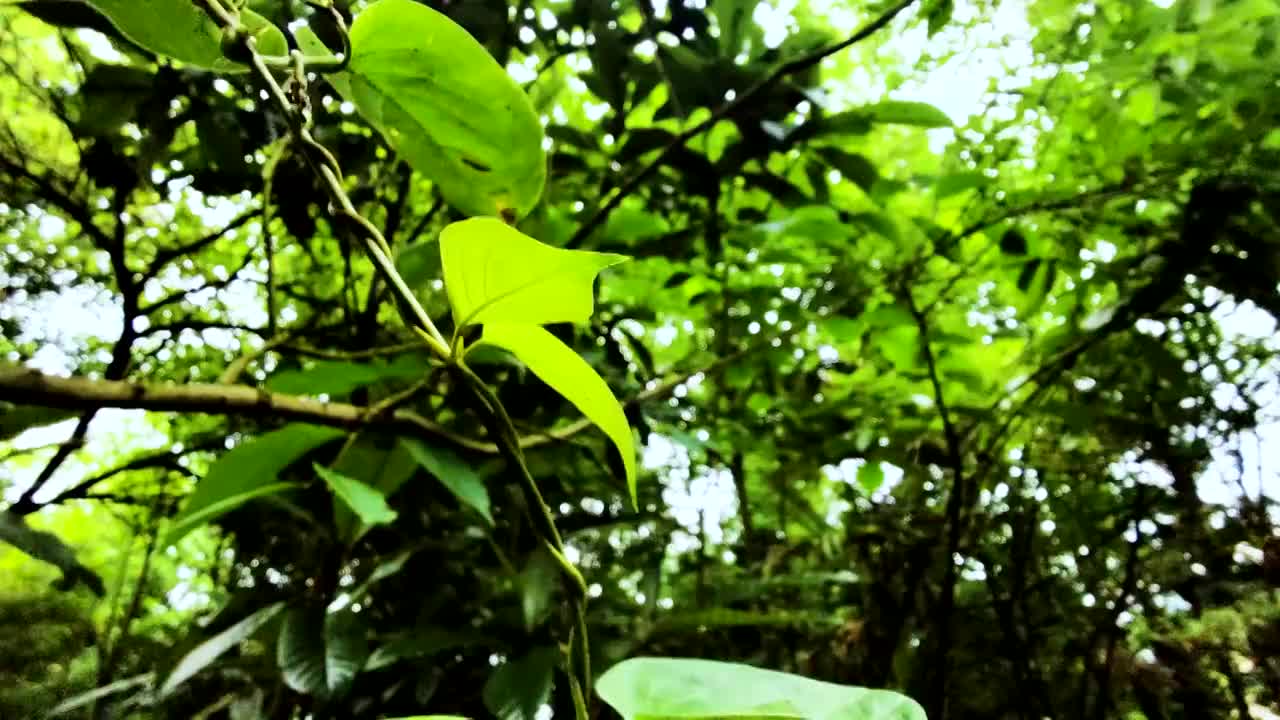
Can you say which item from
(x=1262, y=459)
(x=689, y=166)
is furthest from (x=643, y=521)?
(x=1262, y=459)

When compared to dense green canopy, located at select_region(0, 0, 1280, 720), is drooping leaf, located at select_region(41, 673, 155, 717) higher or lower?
lower

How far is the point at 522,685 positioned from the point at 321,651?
0.18 m

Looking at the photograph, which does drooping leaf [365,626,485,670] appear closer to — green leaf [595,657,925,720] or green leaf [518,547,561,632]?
green leaf [518,547,561,632]

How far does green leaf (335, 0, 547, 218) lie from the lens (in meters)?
0.30

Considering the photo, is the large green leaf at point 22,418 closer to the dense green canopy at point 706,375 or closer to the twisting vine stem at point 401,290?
the dense green canopy at point 706,375

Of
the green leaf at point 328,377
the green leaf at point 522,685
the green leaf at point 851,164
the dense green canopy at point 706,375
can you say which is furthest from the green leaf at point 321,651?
the green leaf at point 851,164

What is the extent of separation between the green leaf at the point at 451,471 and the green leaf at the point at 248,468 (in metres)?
0.06

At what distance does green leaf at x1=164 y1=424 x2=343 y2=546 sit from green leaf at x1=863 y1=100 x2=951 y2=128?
54 centimetres

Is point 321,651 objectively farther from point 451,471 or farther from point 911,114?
point 911,114

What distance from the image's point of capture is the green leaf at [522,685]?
683mm

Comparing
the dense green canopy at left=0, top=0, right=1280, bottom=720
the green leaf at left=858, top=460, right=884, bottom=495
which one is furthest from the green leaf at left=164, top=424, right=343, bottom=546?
the green leaf at left=858, top=460, right=884, bottom=495

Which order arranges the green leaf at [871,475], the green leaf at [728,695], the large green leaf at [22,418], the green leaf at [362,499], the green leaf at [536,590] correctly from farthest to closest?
the green leaf at [871,475], the green leaf at [536,590], the large green leaf at [22,418], the green leaf at [362,499], the green leaf at [728,695]

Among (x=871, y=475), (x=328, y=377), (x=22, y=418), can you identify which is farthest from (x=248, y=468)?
(x=871, y=475)

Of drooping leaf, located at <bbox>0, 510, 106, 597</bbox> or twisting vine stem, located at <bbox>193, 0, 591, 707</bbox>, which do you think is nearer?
twisting vine stem, located at <bbox>193, 0, 591, 707</bbox>
